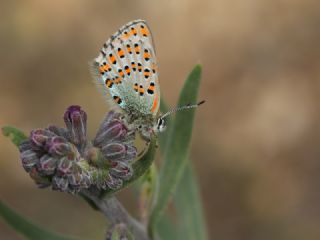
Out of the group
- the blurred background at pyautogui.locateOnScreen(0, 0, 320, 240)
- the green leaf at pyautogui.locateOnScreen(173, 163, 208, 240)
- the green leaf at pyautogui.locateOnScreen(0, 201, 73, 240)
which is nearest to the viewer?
the green leaf at pyautogui.locateOnScreen(0, 201, 73, 240)

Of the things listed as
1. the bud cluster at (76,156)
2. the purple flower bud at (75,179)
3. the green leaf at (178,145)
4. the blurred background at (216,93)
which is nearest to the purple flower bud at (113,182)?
the bud cluster at (76,156)

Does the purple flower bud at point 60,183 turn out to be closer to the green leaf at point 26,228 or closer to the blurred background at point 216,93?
the green leaf at point 26,228

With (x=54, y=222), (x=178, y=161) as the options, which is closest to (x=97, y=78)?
(x=178, y=161)

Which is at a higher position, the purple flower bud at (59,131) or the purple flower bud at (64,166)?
the purple flower bud at (59,131)

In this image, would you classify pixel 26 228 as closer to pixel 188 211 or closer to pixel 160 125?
pixel 160 125

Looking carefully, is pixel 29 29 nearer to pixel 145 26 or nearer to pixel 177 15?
pixel 177 15

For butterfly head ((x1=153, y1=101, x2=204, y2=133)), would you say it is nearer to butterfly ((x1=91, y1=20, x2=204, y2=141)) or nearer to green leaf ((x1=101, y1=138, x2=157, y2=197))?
butterfly ((x1=91, y1=20, x2=204, y2=141))

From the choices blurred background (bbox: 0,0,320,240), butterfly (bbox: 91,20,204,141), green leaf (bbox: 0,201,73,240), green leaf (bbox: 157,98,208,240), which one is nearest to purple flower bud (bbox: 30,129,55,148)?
butterfly (bbox: 91,20,204,141)
